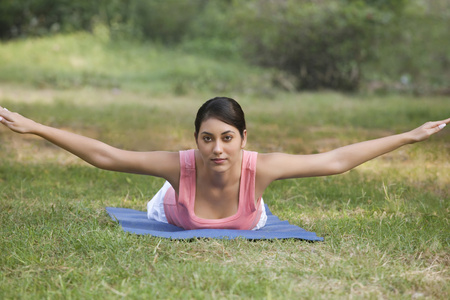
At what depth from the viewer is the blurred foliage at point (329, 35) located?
12.6 meters

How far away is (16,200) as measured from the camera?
466 centimetres

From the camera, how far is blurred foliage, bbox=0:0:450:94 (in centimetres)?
1265

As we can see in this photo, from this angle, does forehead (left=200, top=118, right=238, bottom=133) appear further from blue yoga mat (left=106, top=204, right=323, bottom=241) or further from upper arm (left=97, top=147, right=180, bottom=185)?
blue yoga mat (left=106, top=204, right=323, bottom=241)

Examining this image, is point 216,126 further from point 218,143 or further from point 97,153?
point 97,153

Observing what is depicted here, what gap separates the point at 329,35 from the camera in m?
12.7

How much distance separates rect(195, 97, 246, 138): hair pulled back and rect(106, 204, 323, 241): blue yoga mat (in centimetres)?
64

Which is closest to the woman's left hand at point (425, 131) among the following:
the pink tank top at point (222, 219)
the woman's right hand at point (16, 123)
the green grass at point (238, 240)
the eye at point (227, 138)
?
the green grass at point (238, 240)

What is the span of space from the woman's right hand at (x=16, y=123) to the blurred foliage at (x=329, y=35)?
9762 mm

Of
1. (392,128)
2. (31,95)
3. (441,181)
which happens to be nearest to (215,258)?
(441,181)

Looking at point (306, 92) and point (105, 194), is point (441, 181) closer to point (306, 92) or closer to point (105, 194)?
point (105, 194)

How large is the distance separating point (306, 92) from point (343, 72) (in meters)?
1.09

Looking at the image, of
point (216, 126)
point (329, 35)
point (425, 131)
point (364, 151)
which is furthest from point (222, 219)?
point (329, 35)

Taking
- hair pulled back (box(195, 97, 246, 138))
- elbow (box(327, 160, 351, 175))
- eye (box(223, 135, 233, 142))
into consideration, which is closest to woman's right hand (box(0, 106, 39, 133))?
hair pulled back (box(195, 97, 246, 138))

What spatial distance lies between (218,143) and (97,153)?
2.40 ft
